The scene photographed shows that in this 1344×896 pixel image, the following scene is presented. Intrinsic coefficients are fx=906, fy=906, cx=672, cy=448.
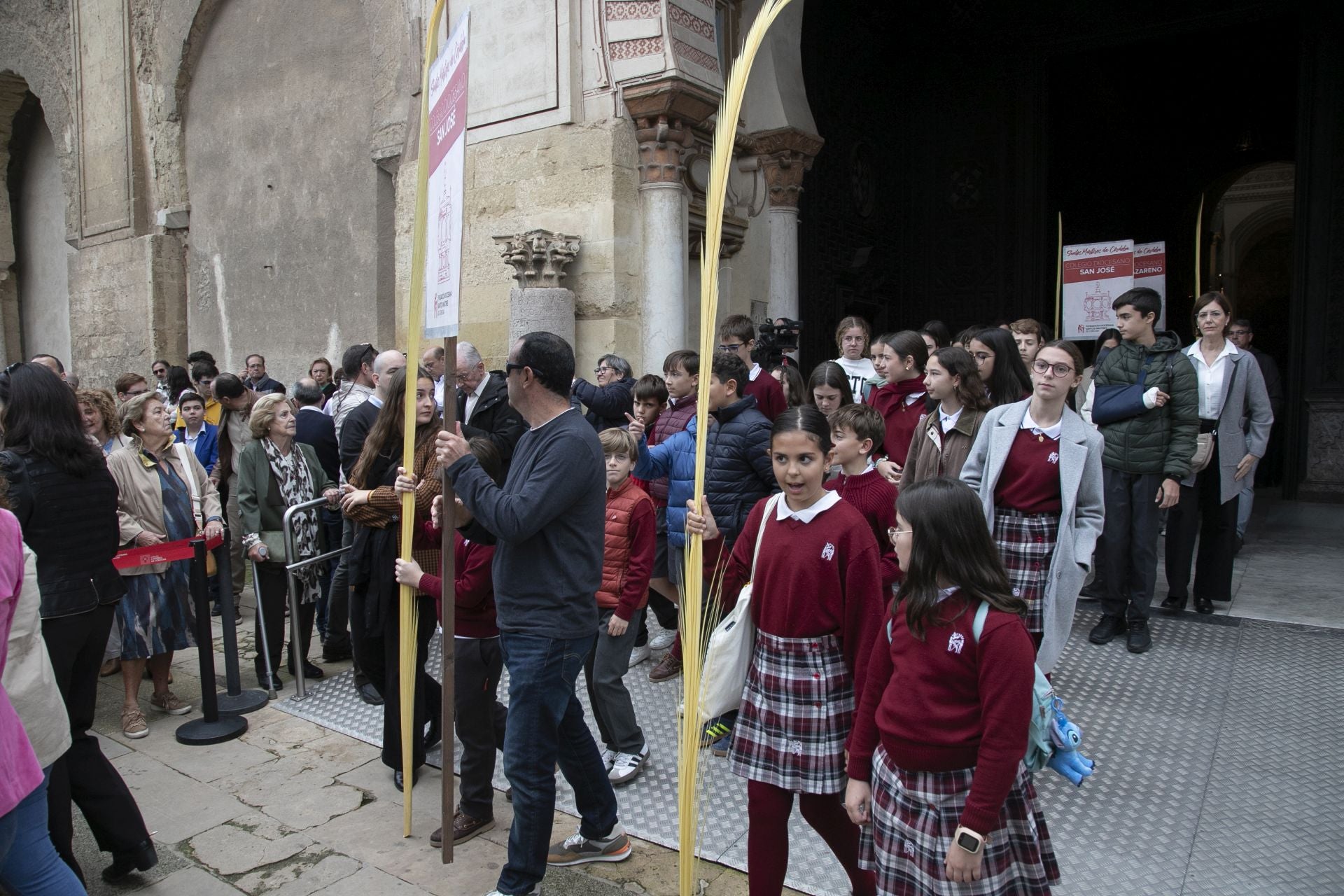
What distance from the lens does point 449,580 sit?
3.07 meters

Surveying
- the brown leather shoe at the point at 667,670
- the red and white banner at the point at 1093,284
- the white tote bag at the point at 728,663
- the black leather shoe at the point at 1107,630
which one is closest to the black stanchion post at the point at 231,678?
the brown leather shoe at the point at 667,670

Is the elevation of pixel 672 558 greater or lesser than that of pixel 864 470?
lesser

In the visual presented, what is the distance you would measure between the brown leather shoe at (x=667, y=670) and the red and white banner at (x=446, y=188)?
2545 millimetres

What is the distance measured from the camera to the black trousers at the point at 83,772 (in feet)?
9.96

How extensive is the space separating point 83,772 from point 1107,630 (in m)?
4.96

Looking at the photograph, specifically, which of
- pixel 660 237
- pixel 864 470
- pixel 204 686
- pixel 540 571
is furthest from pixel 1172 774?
pixel 660 237

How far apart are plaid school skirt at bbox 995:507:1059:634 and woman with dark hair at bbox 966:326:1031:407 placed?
72cm

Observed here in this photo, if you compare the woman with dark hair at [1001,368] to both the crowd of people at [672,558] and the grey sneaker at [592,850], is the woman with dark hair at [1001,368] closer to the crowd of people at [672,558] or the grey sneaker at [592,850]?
the crowd of people at [672,558]

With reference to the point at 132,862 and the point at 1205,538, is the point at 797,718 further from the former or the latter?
the point at 1205,538

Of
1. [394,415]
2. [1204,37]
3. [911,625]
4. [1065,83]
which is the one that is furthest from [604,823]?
[1204,37]

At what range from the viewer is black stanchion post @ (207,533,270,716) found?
190 inches

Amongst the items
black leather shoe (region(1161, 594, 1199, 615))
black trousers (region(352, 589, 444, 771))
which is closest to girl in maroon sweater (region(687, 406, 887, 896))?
black trousers (region(352, 589, 444, 771))

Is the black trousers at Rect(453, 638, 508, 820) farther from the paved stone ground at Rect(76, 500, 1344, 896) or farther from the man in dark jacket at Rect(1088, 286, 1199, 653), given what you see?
the man in dark jacket at Rect(1088, 286, 1199, 653)

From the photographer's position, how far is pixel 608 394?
5.87 m
